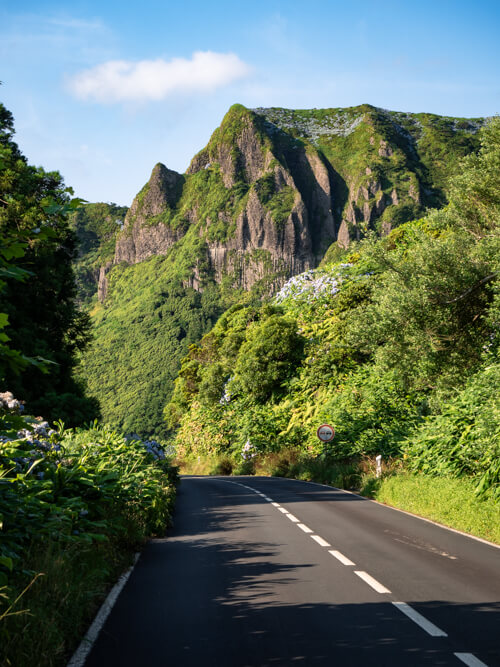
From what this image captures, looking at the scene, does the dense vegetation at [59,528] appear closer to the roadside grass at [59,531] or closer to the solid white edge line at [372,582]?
the roadside grass at [59,531]

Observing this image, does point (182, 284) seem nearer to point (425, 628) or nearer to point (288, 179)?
point (288, 179)

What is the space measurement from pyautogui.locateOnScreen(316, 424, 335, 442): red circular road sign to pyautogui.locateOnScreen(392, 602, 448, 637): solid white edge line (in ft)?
57.3

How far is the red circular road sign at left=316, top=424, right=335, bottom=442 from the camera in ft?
76.5

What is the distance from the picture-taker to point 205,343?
56812 mm

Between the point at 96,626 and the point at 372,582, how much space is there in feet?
10.4

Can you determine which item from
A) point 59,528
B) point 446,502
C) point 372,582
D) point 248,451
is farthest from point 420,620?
point 248,451

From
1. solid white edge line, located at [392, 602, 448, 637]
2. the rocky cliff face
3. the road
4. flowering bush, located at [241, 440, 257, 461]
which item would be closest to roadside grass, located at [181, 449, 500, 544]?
the road

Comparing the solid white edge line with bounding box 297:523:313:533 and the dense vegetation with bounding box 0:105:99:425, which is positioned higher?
the dense vegetation with bounding box 0:105:99:425

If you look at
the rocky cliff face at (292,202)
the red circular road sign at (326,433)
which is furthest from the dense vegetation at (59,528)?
the rocky cliff face at (292,202)

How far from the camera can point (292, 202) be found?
182 m

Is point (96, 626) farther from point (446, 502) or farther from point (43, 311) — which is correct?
point (43, 311)

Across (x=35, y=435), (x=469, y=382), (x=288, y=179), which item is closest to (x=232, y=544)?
(x=35, y=435)

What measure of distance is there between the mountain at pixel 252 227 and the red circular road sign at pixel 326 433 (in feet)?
330

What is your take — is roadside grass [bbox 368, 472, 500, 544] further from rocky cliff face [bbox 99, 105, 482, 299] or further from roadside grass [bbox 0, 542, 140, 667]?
rocky cliff face [bbox 99, 105, 482, 299]
